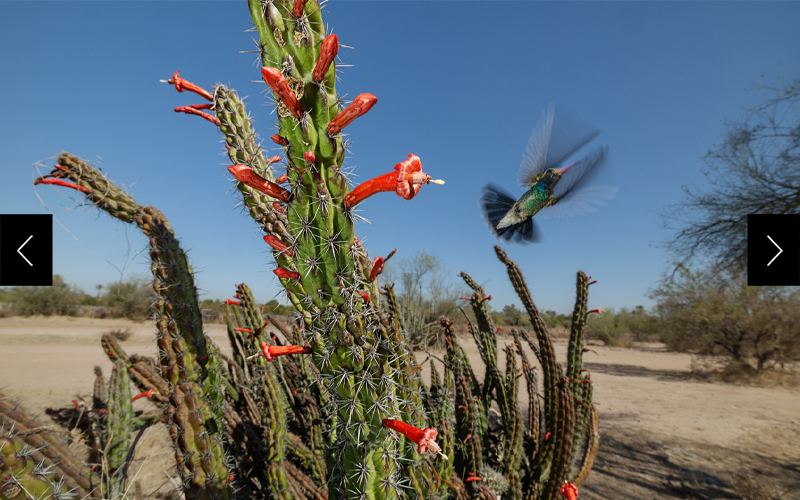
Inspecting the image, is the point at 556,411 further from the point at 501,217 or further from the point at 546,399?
the point at 501,217

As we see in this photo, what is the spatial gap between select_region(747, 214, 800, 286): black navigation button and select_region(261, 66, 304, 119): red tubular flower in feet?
22.3

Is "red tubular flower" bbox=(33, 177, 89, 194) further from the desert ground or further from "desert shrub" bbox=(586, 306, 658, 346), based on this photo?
"desert shrub" bbox=(586, 306, 658, 346)

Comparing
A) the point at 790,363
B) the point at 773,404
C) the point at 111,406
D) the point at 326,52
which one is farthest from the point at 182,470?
the point at 790,363

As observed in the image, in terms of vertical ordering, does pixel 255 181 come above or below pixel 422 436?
above

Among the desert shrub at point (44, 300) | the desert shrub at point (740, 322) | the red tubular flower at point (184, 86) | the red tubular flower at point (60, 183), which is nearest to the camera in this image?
the red tubular flower at point (184, 86)

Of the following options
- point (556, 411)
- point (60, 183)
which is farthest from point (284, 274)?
point (556, 411)

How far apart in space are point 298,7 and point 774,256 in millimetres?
7294

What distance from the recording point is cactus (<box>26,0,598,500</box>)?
111 cm

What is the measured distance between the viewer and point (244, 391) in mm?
3752

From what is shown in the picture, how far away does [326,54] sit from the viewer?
3.25ft

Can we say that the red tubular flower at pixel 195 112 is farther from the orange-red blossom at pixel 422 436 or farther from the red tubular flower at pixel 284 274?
the orange-red blossom at pixel 422 436

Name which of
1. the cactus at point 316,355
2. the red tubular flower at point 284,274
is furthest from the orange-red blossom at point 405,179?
the red tubular flower at point 284,274

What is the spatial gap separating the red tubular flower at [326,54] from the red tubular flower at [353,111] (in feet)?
0.40

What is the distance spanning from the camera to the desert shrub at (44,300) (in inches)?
810
